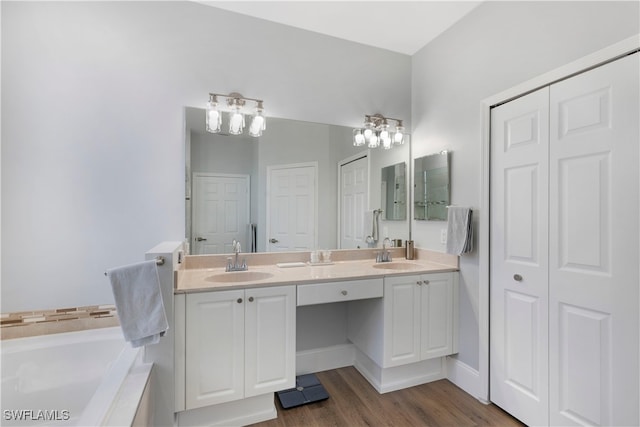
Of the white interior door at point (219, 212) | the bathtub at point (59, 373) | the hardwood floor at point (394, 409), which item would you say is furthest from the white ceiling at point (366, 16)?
the hardwood floor at point (394, 409)

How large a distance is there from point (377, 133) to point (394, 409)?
2162mm

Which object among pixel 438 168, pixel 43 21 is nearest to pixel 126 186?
pixel 43 21

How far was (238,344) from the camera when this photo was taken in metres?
1.71

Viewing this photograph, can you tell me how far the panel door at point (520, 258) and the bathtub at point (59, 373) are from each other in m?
2.12

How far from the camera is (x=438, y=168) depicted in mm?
2439

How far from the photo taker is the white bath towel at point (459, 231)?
2102mm

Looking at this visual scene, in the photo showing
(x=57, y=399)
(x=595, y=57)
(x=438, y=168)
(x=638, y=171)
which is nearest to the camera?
(x=638, y=171)

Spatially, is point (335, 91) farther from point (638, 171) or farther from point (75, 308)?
point (75, 308)

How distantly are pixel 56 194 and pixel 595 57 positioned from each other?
10.1ft

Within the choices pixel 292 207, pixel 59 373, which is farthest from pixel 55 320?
pixel 292 207

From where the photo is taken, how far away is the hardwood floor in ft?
6.01

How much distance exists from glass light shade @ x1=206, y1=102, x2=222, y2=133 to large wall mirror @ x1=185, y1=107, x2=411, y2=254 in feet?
0.19

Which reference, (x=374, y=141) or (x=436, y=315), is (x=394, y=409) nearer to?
(x=436, y=315)

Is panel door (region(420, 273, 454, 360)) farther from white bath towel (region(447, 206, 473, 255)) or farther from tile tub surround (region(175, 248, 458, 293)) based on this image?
white bath towel (region(447, 206, 473, 255))
